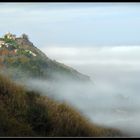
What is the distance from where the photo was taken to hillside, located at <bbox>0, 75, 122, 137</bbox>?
3.89 m

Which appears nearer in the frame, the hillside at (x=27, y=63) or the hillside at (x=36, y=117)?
the hillside at (x=36, y=117)

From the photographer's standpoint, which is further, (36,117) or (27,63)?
(27,63)

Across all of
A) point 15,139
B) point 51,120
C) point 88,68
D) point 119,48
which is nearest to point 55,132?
point 51,120

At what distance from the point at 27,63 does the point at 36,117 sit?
0.53 metres

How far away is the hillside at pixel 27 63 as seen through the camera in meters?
4.01

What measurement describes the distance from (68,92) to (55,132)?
0.40 m

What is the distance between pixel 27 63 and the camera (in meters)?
4.04

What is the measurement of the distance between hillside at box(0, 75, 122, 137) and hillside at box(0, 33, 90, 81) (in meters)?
0.14

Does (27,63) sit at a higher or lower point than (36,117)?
higher

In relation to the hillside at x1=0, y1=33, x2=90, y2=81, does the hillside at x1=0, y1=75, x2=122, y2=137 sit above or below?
below

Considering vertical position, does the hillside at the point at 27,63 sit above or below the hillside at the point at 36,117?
above

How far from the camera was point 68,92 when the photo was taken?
399 cm

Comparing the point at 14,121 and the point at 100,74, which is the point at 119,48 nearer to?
the point at 100,74

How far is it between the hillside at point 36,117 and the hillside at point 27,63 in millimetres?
143
